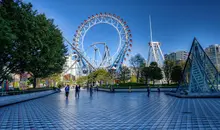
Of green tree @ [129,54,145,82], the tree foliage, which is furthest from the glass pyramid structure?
green tree @ [129,54,145,82]

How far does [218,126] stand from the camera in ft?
22.1

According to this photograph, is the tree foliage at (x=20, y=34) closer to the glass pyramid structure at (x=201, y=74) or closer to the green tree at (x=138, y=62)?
the glass pyramid structure at (x=201, y=74)

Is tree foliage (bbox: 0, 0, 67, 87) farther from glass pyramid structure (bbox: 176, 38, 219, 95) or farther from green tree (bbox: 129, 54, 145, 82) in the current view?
green tree (bbox: 129, 54, 145, 82)

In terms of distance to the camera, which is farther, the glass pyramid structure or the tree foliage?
the glass pyramid structure

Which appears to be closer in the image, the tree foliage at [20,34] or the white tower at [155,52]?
the tree foliage at [20,34]

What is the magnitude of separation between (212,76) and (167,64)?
29476 mm

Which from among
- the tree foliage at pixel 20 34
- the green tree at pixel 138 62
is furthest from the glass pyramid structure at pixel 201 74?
the green tree at pixel 138 62

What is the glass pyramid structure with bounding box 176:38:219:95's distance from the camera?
65.7 ft

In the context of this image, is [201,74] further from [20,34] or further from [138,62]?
[138,62]

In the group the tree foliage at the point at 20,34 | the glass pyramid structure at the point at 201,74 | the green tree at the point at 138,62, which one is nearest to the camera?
the tree foliage at the point at 20,34

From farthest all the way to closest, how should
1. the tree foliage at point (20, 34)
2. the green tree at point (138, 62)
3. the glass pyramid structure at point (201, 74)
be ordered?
1. the green tree at point (138, 62)
2. the glass pyramid structure at point (201, 74)
3. the tree foliage at point (20, 34)

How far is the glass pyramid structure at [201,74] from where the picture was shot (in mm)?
20028

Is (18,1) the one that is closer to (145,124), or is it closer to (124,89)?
(145,124)

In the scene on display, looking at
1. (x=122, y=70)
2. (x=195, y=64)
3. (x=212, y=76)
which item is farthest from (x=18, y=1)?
(x=122, y=70)
